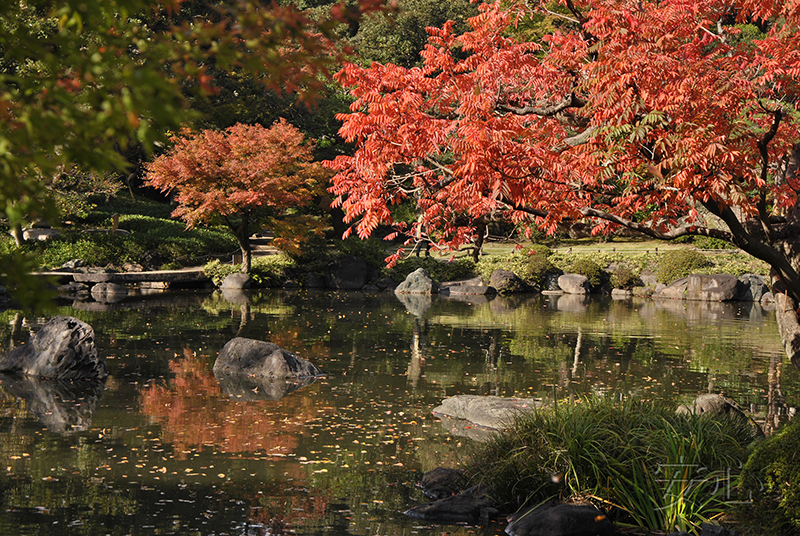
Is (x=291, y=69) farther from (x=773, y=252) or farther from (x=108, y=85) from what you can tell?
(x=773, y=252)

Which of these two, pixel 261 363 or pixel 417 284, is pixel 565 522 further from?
pixel 417 284

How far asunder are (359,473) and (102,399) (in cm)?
491

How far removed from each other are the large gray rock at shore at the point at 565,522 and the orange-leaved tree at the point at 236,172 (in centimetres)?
2159

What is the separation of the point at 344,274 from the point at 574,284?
9.17 m

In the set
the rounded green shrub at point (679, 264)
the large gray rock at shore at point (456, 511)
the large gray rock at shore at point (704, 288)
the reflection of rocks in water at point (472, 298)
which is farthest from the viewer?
the rounded green shrub at point (679, 264)

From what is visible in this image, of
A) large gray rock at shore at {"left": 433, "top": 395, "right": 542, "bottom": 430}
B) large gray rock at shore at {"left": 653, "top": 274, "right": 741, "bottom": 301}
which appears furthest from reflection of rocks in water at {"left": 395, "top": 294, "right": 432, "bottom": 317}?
large gray rock at shore at {"left": 433, "top": 395, "right": 542, "bottom": 430}

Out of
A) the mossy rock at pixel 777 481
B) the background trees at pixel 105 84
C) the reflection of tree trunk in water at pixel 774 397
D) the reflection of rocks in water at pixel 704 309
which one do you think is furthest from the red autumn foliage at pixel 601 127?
the reflection of rocks in water at pixel 704 309

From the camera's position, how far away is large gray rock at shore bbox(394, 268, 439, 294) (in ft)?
98.1

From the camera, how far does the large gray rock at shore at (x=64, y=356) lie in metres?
12.4

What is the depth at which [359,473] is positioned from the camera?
26.6 ft

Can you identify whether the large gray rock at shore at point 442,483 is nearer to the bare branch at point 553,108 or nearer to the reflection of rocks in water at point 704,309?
the bare branch at point 553,108

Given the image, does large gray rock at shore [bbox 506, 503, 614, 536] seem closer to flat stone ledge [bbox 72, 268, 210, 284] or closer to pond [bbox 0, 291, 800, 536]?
pond [bbox 0, 291, 800, 536]

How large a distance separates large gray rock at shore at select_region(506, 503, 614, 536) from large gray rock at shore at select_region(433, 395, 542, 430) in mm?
3278

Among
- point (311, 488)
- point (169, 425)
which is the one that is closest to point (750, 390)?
point (311, 488)
